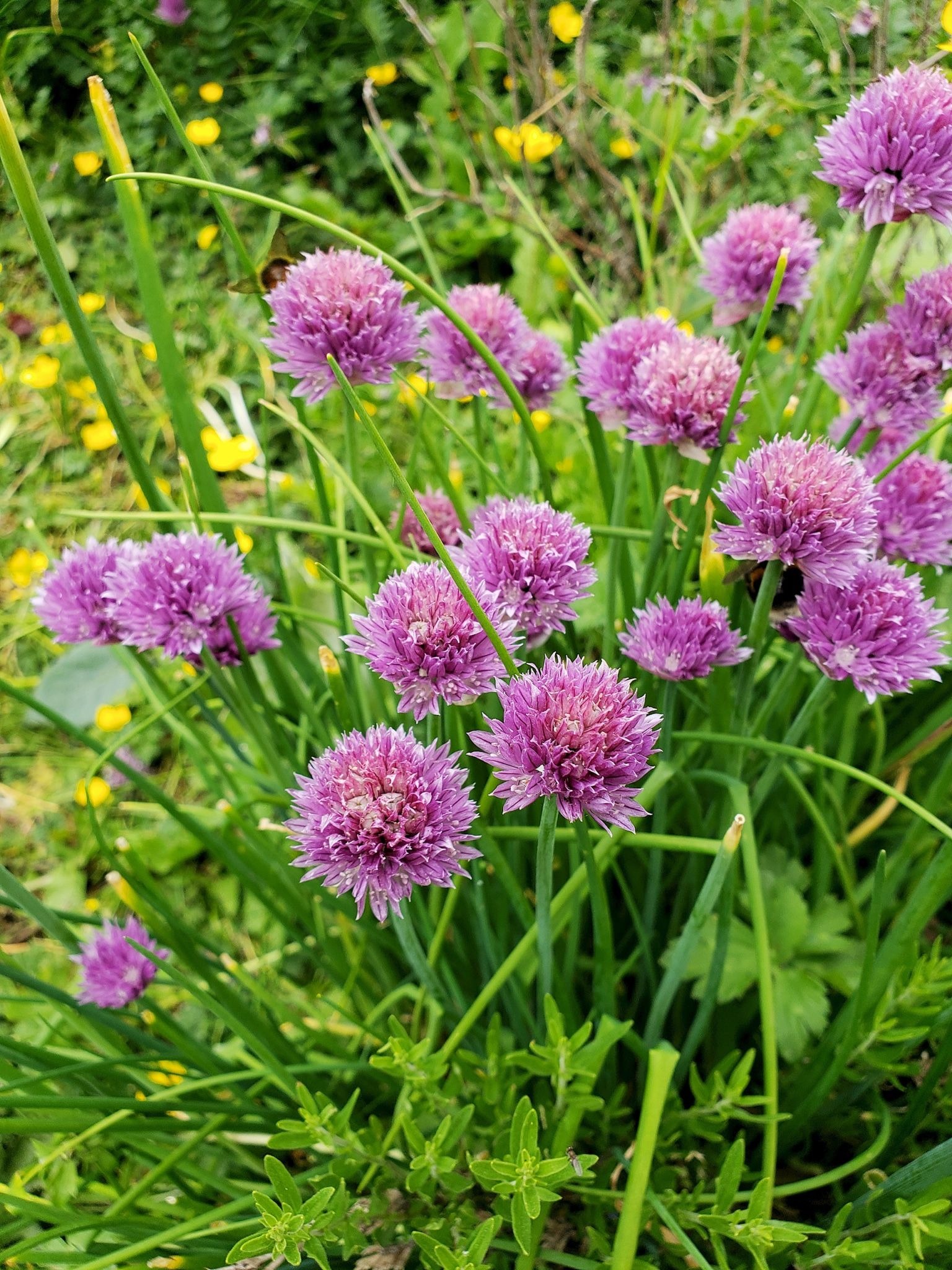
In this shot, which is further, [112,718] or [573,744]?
[112,718]

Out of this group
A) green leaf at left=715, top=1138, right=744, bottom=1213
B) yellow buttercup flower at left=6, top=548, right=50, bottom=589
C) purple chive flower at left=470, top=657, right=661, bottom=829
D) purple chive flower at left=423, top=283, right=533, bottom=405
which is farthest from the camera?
yellow buttercup flower at left=6, top=548, right=50, bottom=589

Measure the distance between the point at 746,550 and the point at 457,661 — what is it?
0.78 ft

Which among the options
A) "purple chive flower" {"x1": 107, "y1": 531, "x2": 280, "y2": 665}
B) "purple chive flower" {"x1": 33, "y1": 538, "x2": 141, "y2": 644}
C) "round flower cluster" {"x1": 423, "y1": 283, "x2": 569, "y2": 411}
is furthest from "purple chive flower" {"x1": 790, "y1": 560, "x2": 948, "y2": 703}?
"purple chive flower" {"x1": 33, "y1": 538, "x2": 141, "y2": 644}

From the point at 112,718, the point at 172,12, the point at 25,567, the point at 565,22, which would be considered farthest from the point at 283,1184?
the point at 172,12

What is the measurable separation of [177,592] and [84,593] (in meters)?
0.14

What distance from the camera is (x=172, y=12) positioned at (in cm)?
266

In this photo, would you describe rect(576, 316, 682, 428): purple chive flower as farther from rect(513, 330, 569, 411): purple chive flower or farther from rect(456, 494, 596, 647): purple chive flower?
rect(456, 494, 596, 647): purple chive flower

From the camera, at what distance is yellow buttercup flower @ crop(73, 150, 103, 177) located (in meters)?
2.68

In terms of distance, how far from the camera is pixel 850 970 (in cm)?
102

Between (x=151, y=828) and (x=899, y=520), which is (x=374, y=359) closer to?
(x=899, y=520)

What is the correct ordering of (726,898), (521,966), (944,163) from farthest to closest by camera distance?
(521,966) < (726,898) < (944,163)

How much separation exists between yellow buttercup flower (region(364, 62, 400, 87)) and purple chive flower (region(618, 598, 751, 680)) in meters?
2.27

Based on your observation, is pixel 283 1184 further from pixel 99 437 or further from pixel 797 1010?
pixel 99 437

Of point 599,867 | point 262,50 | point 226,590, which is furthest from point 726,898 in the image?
point 262,50
